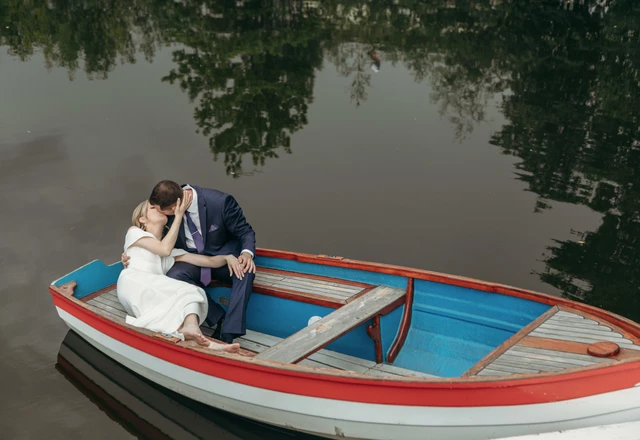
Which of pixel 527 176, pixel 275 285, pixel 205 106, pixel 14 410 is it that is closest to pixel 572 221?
pixel 527 176

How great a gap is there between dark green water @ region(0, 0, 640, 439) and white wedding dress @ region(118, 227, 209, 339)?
4.13 ft

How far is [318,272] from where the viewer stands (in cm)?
736

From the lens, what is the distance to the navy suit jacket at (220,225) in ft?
22.6

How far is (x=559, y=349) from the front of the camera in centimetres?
537

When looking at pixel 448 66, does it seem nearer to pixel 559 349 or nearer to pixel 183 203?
pixel 183 203

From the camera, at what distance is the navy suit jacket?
22.6 ft

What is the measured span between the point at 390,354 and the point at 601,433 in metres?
2.18

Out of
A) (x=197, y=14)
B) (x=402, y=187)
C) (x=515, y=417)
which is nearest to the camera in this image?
(x=515, y=417)

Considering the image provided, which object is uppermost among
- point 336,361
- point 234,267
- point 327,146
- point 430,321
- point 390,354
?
point 234,267

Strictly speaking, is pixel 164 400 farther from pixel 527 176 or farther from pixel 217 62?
pixel 217 62

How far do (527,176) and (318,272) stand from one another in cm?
652

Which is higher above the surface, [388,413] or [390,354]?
[388,413]

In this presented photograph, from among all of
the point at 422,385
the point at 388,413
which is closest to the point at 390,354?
the point at 388,413

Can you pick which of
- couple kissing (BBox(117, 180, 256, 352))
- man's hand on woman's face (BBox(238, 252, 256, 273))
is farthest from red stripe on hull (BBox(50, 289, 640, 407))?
man's hand on woman's face (BBox(238, 252, 256, 273))
